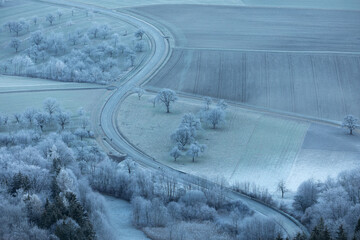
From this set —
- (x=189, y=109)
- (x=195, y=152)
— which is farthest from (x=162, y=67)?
(x=195, y=152)

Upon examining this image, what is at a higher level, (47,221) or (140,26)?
(140,26)

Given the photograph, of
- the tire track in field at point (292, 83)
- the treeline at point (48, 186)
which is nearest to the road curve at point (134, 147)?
the treeline at point (48, 186)

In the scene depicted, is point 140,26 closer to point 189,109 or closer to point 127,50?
point 127,50

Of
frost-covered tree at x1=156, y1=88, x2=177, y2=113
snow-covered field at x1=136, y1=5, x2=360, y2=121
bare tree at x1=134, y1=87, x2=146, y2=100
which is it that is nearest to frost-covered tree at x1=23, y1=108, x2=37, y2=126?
bare tree at x1=134, y1=87, x2=146, y2=100

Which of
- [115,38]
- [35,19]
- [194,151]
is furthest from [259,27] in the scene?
[194,151]

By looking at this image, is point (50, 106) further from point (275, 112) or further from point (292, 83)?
point (292, 83)
